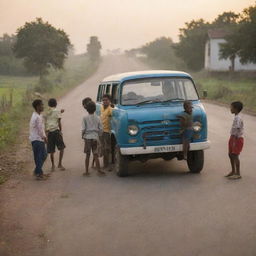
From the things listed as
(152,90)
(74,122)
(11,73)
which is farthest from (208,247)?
(11,73)

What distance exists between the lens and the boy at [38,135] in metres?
9.04

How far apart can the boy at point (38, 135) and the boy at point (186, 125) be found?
9.06ft

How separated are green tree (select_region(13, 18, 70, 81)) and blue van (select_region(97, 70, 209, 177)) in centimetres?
4072

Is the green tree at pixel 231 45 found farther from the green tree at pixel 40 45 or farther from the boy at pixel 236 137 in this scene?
the boy at pixel 236 137

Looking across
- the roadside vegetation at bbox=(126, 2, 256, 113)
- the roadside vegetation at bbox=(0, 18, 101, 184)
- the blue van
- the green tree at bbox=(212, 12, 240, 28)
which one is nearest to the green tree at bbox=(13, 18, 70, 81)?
the roadside vegetation at bbox=(0, 18, 101, 184)

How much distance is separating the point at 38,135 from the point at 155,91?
254cm

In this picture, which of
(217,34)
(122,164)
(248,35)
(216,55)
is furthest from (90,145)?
(217,34)

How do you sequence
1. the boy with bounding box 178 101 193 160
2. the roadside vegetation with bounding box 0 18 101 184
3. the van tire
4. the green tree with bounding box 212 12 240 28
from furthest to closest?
1. the green tree with bounding box 212 12 240 28
2. the roadside vegetation with bounding box 0 18 101 184
3. the van tire
4. the boy with bounding box 178 101 193 160

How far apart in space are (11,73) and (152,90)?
208 ft

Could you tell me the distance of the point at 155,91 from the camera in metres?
9.38

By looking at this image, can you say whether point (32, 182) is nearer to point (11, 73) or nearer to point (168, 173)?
point (168, 173)

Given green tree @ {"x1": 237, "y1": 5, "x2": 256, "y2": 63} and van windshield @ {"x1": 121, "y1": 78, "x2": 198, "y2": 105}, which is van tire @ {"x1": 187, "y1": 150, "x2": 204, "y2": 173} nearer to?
van windshield @ {"x1": 121, "y1": 78, "x2": 198, "y2": 105}

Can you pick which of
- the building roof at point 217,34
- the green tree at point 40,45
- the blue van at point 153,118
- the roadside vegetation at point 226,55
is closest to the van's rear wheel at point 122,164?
the blue van at point 153,118

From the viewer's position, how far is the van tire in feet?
30.0
